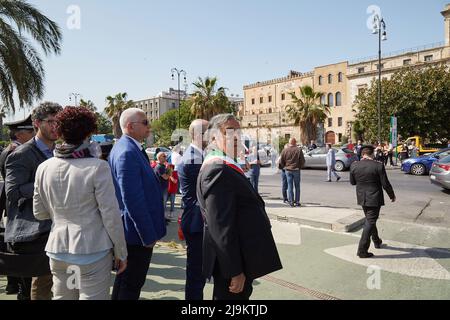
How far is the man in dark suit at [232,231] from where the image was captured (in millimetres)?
2277

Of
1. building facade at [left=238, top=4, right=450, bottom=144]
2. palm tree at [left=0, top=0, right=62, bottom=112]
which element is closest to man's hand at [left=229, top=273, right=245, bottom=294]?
palm tree at [left=0, top=0, right=62, bottom=112]

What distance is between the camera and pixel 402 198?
1046cm

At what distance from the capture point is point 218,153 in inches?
99.4

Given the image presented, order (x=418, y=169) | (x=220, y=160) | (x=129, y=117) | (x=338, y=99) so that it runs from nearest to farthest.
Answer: (x=220, y=160)
(x=129, y=117)
(x=418, y=169)
(x=338, y=99)

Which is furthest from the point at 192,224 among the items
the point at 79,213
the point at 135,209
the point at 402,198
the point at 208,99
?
the point at 208,99

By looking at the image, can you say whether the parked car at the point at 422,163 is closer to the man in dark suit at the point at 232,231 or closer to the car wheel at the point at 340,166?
the car wheel at the point at 340,166

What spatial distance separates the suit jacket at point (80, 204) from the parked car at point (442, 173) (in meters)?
11.4

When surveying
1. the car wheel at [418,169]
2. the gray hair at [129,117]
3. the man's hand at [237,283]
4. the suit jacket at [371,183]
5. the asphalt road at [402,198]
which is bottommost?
the asphalt road at [402,198]

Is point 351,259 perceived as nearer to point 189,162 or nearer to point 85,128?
point 189,162

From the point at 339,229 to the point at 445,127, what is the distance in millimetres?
31523

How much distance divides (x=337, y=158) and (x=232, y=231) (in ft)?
60.2

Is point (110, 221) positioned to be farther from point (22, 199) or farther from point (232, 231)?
point (22, 199)

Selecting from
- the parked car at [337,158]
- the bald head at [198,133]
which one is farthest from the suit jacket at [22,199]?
the parked car at [337,158]

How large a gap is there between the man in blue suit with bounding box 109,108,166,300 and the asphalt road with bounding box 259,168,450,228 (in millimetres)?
6615
